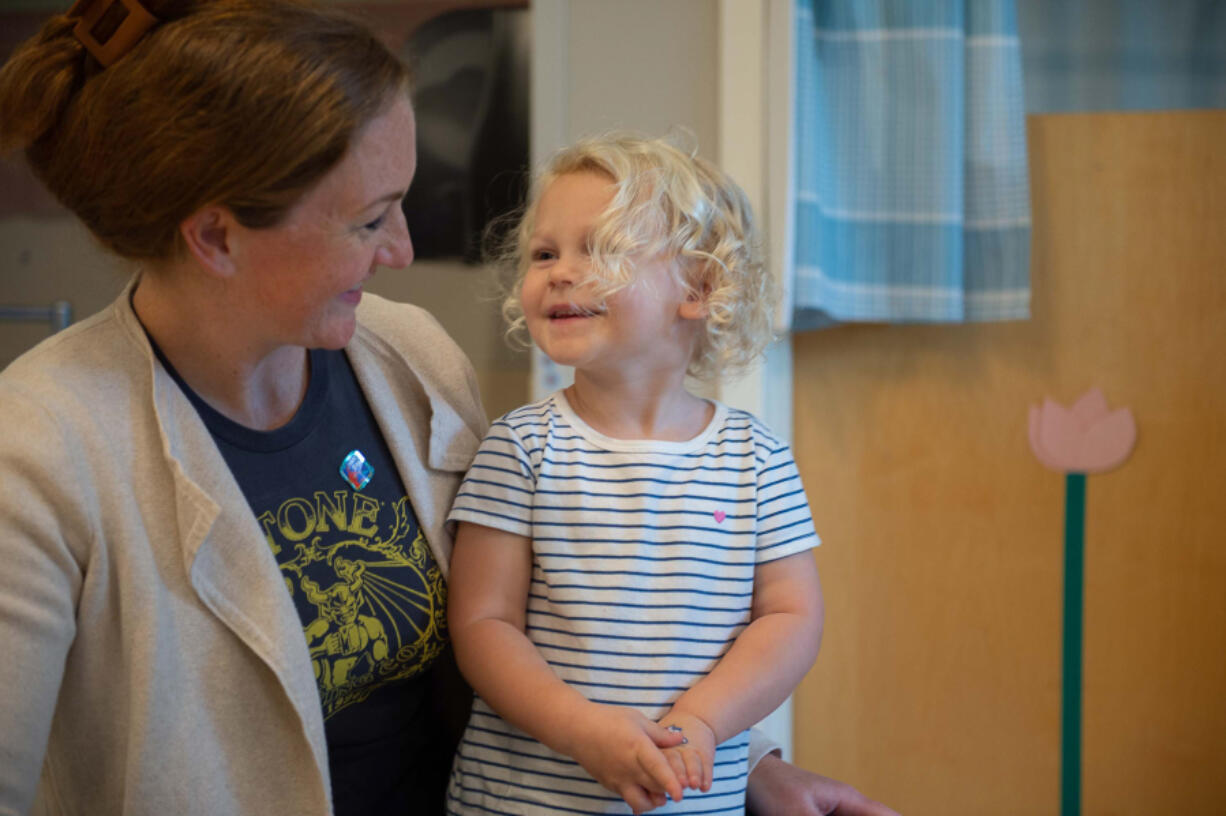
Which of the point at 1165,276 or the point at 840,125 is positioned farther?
the point at 1165,276

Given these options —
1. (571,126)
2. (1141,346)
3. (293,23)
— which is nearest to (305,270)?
(293,23)

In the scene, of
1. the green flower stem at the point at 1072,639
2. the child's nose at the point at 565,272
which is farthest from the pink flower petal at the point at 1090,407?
the child's nose at the point at 565,272

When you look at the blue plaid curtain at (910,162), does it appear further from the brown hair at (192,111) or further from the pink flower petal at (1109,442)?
the brown hair at (192,111)

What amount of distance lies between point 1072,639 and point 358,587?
1996 mm

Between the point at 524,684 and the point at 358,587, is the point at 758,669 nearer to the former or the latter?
the point at 524,684

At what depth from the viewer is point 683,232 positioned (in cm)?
116

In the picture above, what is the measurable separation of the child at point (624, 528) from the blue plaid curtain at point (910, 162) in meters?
1.13

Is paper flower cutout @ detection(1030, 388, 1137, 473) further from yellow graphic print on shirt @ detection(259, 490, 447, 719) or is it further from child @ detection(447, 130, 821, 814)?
yellow graphic print on shirt @ detection(259, 490, 447, 719)

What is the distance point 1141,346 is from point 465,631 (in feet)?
6.50

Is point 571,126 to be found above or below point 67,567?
above

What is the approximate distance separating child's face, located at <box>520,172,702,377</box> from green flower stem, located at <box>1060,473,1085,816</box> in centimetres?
166

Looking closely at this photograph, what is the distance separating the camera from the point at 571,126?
2.42 meters

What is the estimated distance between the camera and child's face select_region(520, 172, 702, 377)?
111 cm

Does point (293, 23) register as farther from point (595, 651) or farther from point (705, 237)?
point (595, 651)
